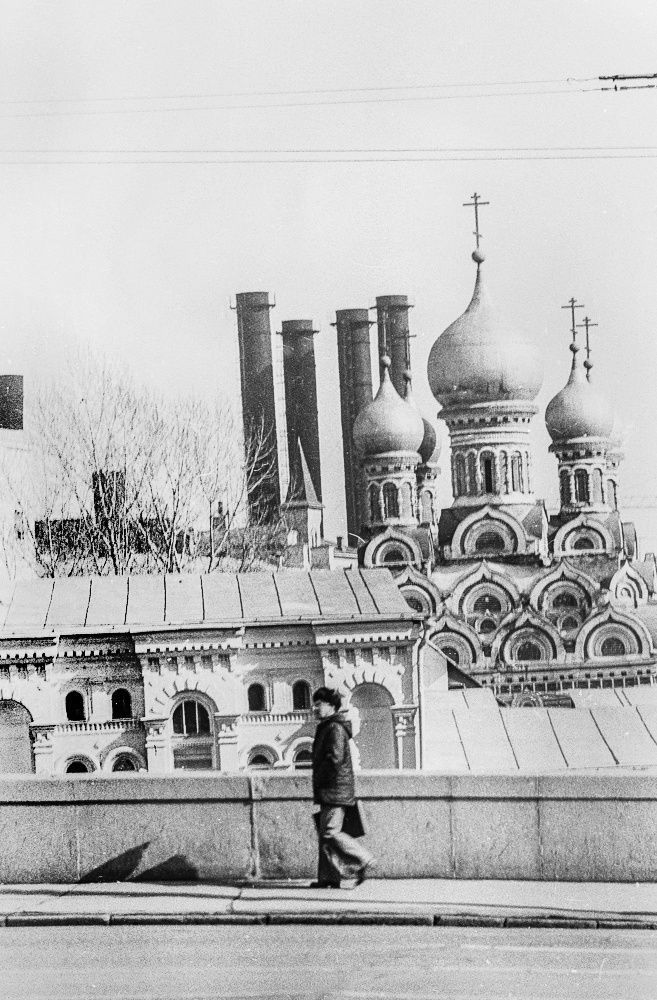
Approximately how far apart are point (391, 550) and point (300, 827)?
4237cm

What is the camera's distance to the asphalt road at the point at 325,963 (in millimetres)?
6160

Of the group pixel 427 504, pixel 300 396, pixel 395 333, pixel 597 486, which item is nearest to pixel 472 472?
pixel 597 486

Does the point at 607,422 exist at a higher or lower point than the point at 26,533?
higher

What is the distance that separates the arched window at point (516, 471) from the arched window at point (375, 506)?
532cm

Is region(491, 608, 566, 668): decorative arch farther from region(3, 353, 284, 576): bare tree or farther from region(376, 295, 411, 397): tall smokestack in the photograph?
region(376, 295, 411, 397): tall smokestack

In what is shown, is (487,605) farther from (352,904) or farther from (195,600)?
(352,904)

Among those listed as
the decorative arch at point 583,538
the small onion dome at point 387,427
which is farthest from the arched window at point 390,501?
the decorative arch at point 583,538

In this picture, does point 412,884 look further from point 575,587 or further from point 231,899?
point 575,587

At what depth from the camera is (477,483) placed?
49.2 meters

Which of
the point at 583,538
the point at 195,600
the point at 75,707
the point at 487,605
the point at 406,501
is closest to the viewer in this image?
the point at 75,707

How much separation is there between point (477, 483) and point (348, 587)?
2641cm

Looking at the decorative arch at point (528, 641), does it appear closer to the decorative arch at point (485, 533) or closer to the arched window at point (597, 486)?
the decorative arch at point (485, 533)

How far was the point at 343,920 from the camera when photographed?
23.6 ft

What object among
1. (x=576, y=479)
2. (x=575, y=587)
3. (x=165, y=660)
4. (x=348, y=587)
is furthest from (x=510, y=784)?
(x=576, y=479)
